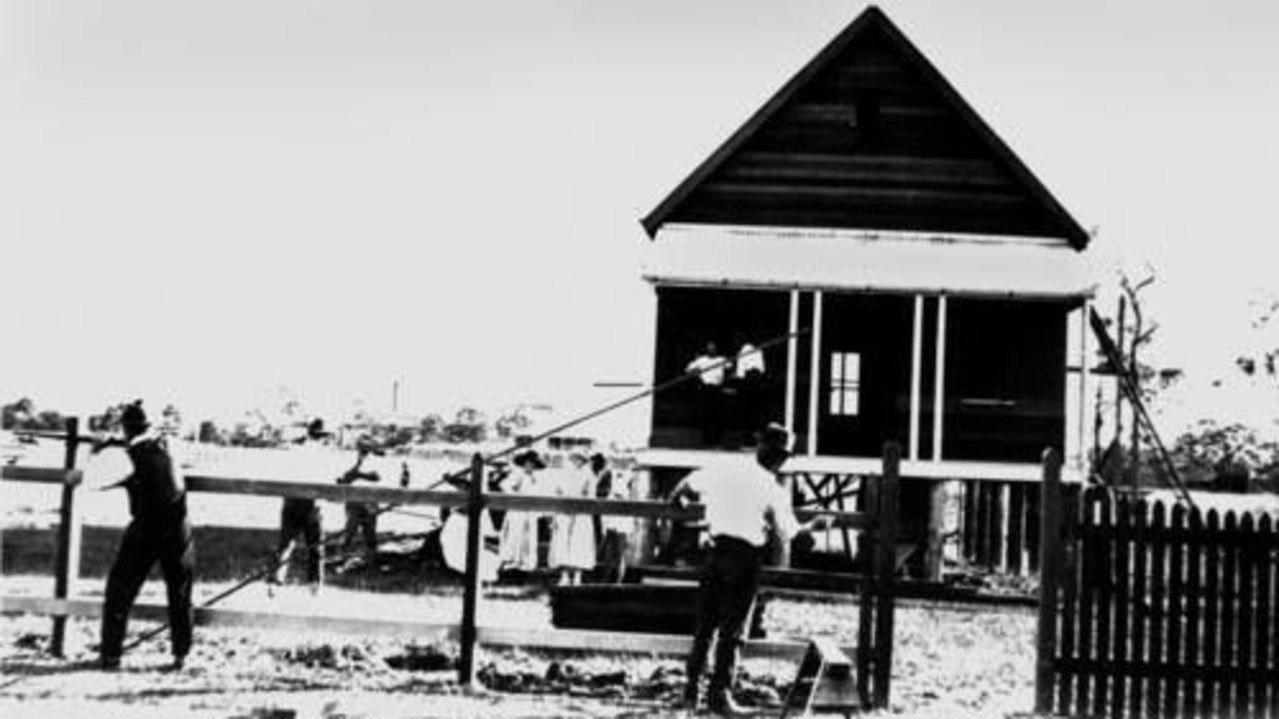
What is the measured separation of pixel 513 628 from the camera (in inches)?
333

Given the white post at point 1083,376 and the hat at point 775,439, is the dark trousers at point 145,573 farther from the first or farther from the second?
the white post at point 1083,376

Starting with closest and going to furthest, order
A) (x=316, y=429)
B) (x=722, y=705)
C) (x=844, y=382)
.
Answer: (x=722, y=705) → (x=316, y=429) → (x=844, y=382)

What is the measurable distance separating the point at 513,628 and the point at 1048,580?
347 centimetres

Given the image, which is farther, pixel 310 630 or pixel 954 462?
pixel 954 462

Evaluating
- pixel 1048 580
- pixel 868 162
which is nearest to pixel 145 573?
pixel 1048 580

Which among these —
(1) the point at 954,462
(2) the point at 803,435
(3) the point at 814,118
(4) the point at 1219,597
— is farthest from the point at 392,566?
(4) the point at 1219,597

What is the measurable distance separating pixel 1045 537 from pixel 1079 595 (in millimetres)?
424

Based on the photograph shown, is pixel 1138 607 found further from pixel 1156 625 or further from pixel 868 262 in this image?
pixel 868 262

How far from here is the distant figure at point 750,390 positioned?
17.7 meters

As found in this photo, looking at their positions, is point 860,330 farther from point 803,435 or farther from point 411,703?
point 411,703

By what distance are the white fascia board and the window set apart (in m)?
4.66

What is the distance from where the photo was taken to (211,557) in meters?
17.9

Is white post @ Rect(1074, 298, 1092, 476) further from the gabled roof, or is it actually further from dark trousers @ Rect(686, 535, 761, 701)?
dark trousers @ Rect(686, 535, 761, 701)

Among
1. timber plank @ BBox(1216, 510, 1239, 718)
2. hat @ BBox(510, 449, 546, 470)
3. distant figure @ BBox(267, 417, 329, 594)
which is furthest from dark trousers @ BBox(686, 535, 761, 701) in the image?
hat @ BBox(510, 449, 546, 470)
